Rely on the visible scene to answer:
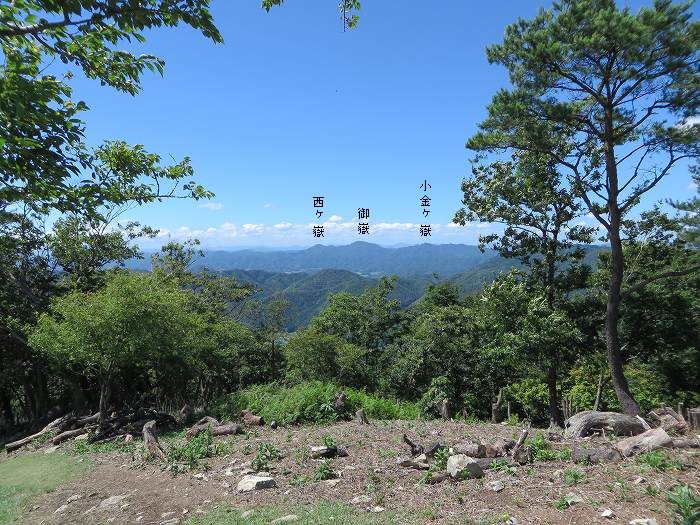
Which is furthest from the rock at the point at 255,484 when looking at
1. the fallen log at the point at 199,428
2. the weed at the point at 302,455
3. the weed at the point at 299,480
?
the fallen log at the point at 199,428

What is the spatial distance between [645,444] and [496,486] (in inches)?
86.7

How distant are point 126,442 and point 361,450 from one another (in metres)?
7.02

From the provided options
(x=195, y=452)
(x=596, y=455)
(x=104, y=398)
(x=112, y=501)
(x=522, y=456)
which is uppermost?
(x=596, y=455)

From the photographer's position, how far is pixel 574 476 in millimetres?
5070

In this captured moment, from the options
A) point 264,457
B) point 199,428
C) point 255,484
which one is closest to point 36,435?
point 199,428

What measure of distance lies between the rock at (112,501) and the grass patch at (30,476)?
1.46 metres

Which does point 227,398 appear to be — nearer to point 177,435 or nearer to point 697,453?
point 177,435

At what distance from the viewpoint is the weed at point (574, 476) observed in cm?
502

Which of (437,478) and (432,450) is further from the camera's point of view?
(432,450)

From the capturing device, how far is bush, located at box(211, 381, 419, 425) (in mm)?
11805

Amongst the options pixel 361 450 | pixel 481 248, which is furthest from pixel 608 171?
pixel 361 450

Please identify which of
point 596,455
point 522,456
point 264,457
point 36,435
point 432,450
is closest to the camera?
point 596,455

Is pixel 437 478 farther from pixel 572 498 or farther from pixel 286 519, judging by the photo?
pixel 286 519

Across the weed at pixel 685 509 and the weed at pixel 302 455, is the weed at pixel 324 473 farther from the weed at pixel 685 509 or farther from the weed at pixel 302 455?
the weed at pixel 685 509
